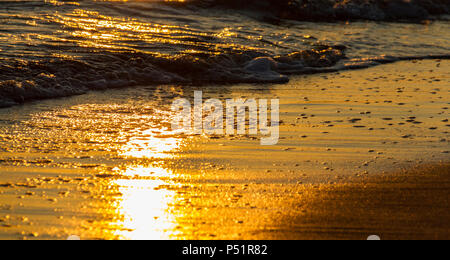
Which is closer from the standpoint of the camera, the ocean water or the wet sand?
the wet sand

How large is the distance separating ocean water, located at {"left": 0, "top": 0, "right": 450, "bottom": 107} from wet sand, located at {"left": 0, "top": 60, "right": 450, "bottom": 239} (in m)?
1.05

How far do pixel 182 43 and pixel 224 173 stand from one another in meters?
5.85

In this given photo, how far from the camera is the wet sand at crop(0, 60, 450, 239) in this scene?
343 cm

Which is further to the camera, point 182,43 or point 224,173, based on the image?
point 182,43

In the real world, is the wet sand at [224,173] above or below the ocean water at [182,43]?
below

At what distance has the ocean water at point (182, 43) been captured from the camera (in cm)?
768

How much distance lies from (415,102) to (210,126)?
2.56 meters

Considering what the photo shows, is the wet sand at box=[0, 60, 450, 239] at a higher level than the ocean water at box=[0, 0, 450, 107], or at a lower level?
lower

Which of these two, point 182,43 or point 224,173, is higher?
point 182,43

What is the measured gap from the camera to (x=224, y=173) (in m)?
4.35

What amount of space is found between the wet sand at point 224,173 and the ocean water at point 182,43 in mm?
1048

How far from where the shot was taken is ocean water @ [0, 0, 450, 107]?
768 cm
